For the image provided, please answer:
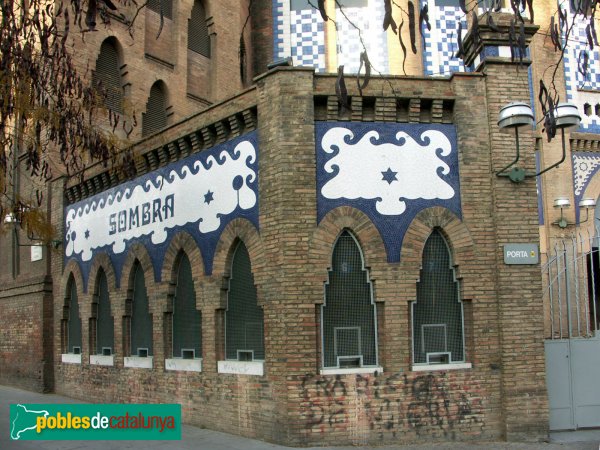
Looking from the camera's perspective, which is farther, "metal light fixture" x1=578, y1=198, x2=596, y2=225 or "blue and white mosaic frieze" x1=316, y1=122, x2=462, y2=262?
"metal light fixture" x1=578, y1=198, x2=596, y2=225

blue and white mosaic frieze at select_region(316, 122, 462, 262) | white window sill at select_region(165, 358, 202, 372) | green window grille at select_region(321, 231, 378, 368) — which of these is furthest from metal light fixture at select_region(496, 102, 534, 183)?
white window sill at select_region(165, 358, 202, 372)


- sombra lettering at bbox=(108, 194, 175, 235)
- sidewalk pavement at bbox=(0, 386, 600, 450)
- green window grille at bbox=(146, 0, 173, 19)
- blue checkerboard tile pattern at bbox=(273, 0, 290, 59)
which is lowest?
sidewalk pavement at bbox=(0, 386, 600, 450)

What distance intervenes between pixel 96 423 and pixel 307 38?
13.2 metres

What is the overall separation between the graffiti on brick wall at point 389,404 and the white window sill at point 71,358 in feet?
25.6

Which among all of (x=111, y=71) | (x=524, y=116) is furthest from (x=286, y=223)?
(x=111, y=71)

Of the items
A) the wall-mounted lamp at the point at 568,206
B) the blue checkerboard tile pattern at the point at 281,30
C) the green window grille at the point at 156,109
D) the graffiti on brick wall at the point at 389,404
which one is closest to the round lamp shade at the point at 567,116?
the graffiti on brick wall at the point at 389,404

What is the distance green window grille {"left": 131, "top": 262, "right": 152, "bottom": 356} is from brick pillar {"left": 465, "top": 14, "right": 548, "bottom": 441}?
21.6 feet

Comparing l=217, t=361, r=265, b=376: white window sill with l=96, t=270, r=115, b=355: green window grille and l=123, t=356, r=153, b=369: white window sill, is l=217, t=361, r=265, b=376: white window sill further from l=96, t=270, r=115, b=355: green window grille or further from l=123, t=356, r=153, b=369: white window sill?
l=96, t=270, r=115, b=355: green window grille

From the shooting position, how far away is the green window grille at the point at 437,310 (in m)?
9.97

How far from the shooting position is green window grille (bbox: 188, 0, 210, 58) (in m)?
21.7

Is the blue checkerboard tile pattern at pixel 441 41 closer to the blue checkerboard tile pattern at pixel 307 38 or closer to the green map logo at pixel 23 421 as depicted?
the blue checkerboard tile pattern at pixel 307 38

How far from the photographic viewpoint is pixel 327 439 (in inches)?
367

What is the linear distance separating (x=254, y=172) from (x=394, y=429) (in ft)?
13.9

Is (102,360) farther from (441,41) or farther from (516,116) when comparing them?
(441,41)
